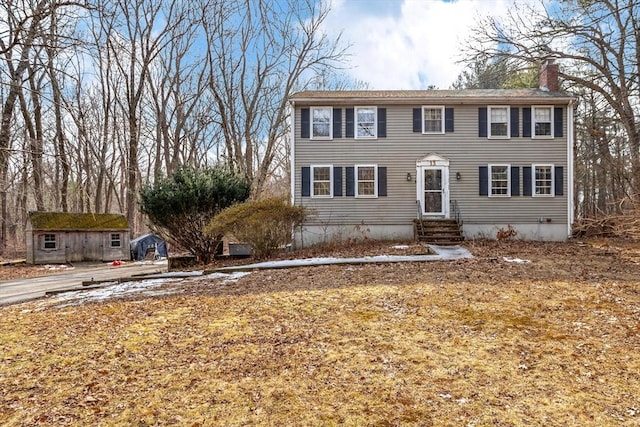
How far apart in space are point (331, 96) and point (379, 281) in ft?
30.7

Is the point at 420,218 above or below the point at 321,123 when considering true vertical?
below

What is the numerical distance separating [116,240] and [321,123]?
41.5 feet

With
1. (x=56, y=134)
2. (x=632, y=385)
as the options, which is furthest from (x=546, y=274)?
→ (x=56, y=134)

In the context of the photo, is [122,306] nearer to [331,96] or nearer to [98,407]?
[98,407]

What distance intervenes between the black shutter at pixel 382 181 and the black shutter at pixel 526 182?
5156mm

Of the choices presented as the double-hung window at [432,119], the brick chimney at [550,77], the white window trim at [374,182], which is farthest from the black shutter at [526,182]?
the white window trim at [374,182]

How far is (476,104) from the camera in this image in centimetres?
1502

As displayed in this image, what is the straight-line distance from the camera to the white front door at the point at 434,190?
15016 mm

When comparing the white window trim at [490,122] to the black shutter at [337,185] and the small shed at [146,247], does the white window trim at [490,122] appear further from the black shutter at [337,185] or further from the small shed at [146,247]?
the small shed at [146,247]

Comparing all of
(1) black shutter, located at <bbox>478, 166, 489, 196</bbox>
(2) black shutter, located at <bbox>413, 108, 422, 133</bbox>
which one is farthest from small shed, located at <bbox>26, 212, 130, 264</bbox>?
(1) black shutter, located at <bbox>478, 166, 489, 196</bbox>

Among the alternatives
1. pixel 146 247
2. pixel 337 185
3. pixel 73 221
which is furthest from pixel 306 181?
pixel 73 221

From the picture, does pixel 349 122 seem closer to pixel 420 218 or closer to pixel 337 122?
pixel 337 122

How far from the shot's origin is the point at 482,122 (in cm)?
1507

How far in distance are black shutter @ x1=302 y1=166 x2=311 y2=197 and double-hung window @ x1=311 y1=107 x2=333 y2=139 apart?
1283 mm
